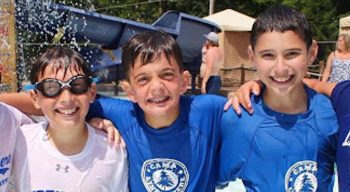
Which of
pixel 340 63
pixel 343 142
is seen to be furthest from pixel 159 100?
pixel 340 63

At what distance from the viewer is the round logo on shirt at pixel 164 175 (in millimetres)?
2400

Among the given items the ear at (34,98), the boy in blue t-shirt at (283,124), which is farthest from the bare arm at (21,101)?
the boy in blue t-shirt at (283,124)

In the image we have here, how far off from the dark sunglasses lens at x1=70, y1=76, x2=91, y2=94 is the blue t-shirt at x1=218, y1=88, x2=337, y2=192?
671mm

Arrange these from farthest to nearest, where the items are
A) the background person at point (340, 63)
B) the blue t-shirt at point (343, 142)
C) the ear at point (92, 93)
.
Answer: the background person at point (340, 63), the ear at point (92, 93), the blue t-shirt at point (343, 142)

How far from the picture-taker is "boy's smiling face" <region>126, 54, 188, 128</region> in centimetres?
238

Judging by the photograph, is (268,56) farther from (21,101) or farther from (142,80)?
(21,101)

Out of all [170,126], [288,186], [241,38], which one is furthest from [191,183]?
[241,38]

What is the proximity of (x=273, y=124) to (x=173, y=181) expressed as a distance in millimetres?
518

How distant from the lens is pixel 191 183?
2438 millimetres

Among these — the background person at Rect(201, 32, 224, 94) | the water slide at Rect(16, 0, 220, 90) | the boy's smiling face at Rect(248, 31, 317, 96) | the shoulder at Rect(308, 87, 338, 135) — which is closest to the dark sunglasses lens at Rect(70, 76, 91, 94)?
the boy's smiling face at Rect(248, 31, 317, 96)

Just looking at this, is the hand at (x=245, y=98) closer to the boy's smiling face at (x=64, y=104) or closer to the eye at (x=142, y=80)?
the eye at (x=142, y=80)

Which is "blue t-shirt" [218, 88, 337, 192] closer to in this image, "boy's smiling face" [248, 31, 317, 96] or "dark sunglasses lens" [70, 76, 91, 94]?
"boy's smiling face" [248, 31, 317, 96]

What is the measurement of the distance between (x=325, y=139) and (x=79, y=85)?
1.12 meters

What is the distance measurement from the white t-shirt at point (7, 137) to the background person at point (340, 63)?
561 cm
